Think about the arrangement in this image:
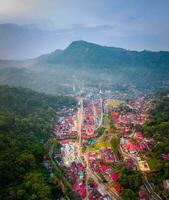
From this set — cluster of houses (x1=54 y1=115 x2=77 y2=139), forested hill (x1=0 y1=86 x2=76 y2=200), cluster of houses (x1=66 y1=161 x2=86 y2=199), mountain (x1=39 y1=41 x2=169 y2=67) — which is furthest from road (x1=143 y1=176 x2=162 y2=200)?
mountain (x1=39 y1=41 x2=169 y2=67)

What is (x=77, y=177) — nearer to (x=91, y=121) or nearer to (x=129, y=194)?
(x=129, y=194)

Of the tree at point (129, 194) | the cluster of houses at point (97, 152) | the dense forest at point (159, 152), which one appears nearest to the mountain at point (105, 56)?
the cluster of houses at point (97, 152)

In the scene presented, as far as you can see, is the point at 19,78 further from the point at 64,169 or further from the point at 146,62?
the point at 146,62

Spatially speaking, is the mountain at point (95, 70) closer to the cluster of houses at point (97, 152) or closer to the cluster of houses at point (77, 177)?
the cluster of houses at point (97, 152)

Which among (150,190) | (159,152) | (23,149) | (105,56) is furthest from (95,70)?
(150,190)

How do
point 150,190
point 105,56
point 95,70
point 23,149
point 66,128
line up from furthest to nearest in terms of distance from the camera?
point 105,56 < point 95,70 < point 66,128 < point 23,149 < point 150,190

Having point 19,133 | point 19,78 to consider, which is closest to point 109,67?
point 19,78
